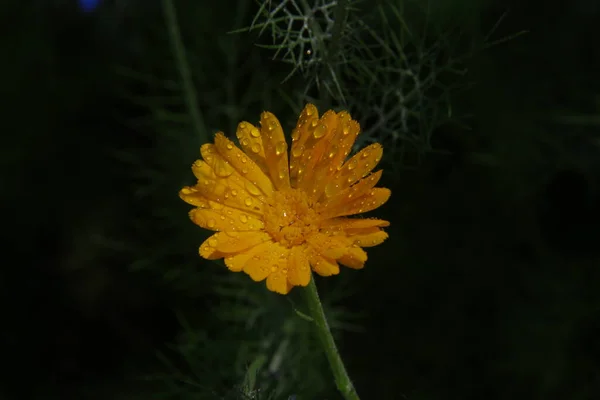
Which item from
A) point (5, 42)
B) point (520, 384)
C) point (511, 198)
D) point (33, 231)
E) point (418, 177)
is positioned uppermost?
point (5, 42)

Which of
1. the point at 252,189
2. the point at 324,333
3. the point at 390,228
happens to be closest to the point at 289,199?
the point at 252,189

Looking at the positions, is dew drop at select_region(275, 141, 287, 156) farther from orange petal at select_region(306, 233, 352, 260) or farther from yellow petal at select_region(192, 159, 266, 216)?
orange petal at select_region(306, 233, 352, 260)

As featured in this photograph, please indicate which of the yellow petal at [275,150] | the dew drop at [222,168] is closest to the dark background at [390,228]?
the yellow petal at [275,150]

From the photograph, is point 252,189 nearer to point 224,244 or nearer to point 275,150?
point 275,150

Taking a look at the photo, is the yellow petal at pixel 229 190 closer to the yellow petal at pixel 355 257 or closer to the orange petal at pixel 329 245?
the orange petal at pixel 329 245

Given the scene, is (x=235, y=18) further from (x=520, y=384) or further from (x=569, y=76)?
(x=520, y=384)

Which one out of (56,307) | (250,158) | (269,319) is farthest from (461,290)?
(56,307)
